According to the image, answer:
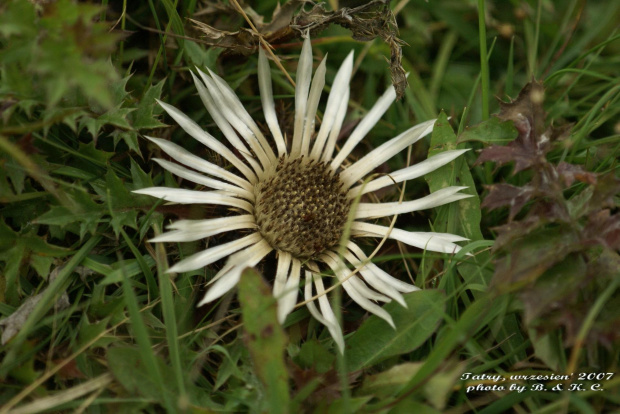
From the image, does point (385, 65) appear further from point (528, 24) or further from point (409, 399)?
point (409, 399)

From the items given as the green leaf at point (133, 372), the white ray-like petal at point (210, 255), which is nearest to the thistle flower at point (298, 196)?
the white ray-like petal at point (210, 255)

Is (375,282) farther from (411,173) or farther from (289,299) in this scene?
(411,173)

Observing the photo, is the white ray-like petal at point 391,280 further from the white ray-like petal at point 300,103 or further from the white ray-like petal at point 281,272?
the white ray-like petal at point 300,103

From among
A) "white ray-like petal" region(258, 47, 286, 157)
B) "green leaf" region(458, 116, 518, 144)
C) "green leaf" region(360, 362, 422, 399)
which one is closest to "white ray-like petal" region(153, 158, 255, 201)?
"white ray-like petal" region(258, 47, 286, 157)

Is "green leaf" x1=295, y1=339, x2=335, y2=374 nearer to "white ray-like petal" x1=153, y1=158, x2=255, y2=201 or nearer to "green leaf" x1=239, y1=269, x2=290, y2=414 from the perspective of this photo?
"green leaf" x1=239, y1=269, x2=290, y2=414

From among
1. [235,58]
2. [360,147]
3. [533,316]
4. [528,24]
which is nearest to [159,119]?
[235,58]

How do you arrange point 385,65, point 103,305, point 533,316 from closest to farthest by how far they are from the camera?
point 533,316 → point 103,305 → point 385,65

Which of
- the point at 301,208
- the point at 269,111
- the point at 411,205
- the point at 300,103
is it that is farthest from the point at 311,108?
the point at 411,205
